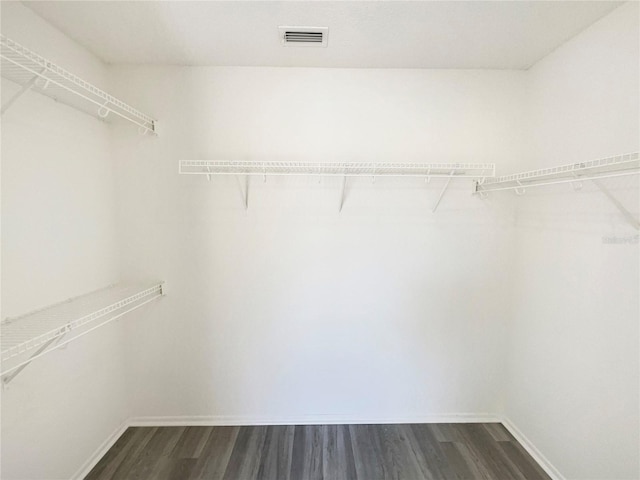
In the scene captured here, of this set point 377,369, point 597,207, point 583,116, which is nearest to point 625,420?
point 597,207

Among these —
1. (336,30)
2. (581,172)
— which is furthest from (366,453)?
(336,30)

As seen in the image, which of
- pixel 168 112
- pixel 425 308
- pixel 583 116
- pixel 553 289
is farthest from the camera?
pixel 425 308

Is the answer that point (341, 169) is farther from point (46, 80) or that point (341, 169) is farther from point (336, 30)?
point (46, 80)

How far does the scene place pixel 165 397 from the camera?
6.63 ft

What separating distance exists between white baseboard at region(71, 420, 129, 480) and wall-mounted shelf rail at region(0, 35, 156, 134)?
1.92 meters

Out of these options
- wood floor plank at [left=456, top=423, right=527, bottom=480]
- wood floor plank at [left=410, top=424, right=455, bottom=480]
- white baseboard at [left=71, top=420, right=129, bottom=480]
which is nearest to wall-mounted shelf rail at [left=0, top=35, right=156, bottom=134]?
white baseboard at [left=71, top=420, right=129, bottom=480]

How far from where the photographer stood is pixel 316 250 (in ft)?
6.49

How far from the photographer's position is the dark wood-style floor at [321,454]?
1.65 metres

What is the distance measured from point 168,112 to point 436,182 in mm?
1905

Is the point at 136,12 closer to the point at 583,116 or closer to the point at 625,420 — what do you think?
the point at 583,116

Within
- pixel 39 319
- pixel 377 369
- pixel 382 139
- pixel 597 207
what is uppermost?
pixel 382 139

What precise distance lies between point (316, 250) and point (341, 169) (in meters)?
0.58

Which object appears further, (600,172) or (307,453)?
(307,453)

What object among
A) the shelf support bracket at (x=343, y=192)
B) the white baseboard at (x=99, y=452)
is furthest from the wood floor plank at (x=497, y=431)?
the white baseboard at (x=99, y=452)
